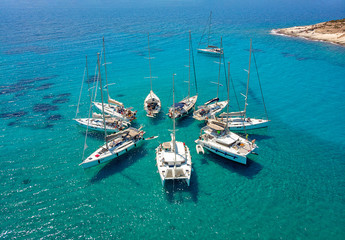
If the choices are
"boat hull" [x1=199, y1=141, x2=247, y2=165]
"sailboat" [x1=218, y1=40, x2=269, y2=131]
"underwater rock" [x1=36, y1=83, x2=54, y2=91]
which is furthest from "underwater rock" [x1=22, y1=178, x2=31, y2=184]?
"underwater rock" [x1=36, y1=83, x2=54, y2=91]

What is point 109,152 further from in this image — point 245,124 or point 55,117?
point 245,124

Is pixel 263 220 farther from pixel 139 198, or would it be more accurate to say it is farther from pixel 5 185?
pixel 5 185

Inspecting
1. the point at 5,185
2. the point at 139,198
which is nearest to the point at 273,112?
the point at 139,198

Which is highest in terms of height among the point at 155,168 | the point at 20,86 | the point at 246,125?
the point at 20,86

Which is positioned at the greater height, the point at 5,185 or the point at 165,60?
the point at 165,60

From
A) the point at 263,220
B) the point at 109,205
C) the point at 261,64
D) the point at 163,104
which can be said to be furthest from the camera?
the point at 261,64

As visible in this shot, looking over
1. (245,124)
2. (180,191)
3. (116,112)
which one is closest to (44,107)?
(116,112)

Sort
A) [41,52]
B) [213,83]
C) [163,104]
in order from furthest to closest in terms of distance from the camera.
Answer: [41,52]
[213,83]
[163,104]
